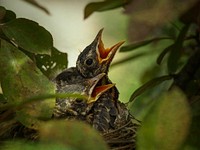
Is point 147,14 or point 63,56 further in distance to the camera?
point 63,56

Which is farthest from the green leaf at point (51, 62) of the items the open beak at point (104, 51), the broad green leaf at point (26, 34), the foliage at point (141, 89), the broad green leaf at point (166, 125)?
the broad green leaf at point (166, 125)

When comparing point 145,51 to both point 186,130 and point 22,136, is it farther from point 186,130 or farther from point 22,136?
point 186,130

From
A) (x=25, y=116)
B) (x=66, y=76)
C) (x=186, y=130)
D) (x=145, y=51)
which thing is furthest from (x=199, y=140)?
(x=66, y=76)

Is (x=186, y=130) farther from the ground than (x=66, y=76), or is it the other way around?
(x=186, y=130)

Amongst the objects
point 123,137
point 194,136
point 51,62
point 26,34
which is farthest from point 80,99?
point 194,136

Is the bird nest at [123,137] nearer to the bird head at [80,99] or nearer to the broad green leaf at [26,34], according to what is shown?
the bird head at [80,99]

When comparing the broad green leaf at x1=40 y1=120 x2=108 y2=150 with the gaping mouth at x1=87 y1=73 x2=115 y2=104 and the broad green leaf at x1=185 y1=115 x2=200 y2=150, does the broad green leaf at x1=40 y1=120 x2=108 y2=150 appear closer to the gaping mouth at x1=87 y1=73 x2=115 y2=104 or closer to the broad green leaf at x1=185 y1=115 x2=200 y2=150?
the broad green leaf at x1=185 y1=115 x2=200 y2=150

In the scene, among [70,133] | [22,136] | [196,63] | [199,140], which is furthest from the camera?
[22,136]
